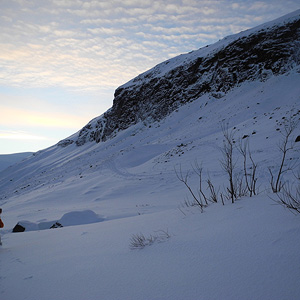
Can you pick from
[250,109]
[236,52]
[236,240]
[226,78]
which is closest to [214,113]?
Result: [250,109]

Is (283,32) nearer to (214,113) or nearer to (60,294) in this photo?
(214,113)

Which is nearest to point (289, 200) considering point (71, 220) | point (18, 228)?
point (71, 220)

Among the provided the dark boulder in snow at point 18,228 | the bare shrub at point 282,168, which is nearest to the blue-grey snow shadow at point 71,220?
the dark boulder in snow at point 18,228

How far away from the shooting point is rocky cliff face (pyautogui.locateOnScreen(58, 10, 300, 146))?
91.1ft

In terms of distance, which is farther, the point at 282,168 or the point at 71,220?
the point at 282,168

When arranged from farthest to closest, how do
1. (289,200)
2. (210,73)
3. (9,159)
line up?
(9,159), (210,73), (289,200)

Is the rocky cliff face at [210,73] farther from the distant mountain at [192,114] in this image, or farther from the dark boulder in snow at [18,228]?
the dark boulder in snow at [18,228]

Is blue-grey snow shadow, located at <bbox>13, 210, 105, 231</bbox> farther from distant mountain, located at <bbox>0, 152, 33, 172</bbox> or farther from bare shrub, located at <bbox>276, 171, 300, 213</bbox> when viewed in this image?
distant mountain, located at <bbox>0, 152, 33, 172</bbox>

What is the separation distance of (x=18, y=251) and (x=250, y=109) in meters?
21.7

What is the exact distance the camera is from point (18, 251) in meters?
3.60

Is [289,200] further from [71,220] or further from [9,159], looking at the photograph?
[9,159]

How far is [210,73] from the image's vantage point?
33.8 m

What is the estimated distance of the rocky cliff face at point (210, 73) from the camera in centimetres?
2778

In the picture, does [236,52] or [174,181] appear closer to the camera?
[174,181]
